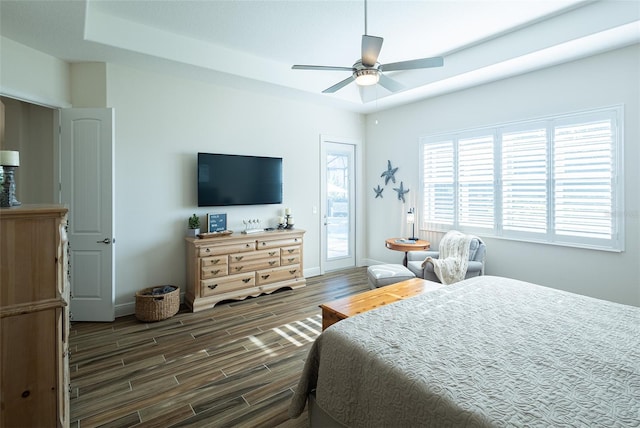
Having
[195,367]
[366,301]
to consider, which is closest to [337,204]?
[366,301]

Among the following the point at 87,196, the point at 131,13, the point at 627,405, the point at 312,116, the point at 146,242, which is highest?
the point at 131,13

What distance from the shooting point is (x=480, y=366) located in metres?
1.32

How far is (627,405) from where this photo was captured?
1076 mm

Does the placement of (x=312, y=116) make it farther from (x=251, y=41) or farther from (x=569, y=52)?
(x=569, y=52)

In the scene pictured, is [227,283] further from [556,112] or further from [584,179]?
[556,112]

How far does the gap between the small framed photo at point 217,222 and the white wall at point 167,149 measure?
164 mm

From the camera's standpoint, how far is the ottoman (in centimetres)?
372

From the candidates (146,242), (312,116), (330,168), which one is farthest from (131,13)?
(330,168)

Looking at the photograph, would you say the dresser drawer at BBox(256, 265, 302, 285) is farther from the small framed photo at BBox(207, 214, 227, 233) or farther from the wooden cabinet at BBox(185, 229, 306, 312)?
the small framed photo at BBox(207, 214, 227, 233)

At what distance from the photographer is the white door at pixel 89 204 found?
10.9 ft

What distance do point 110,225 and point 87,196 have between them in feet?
1.27

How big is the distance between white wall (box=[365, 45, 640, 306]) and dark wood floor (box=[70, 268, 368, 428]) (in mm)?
2703

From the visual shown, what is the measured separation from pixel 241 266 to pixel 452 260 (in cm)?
268

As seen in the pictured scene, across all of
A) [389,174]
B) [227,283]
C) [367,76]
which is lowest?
[227,283]
